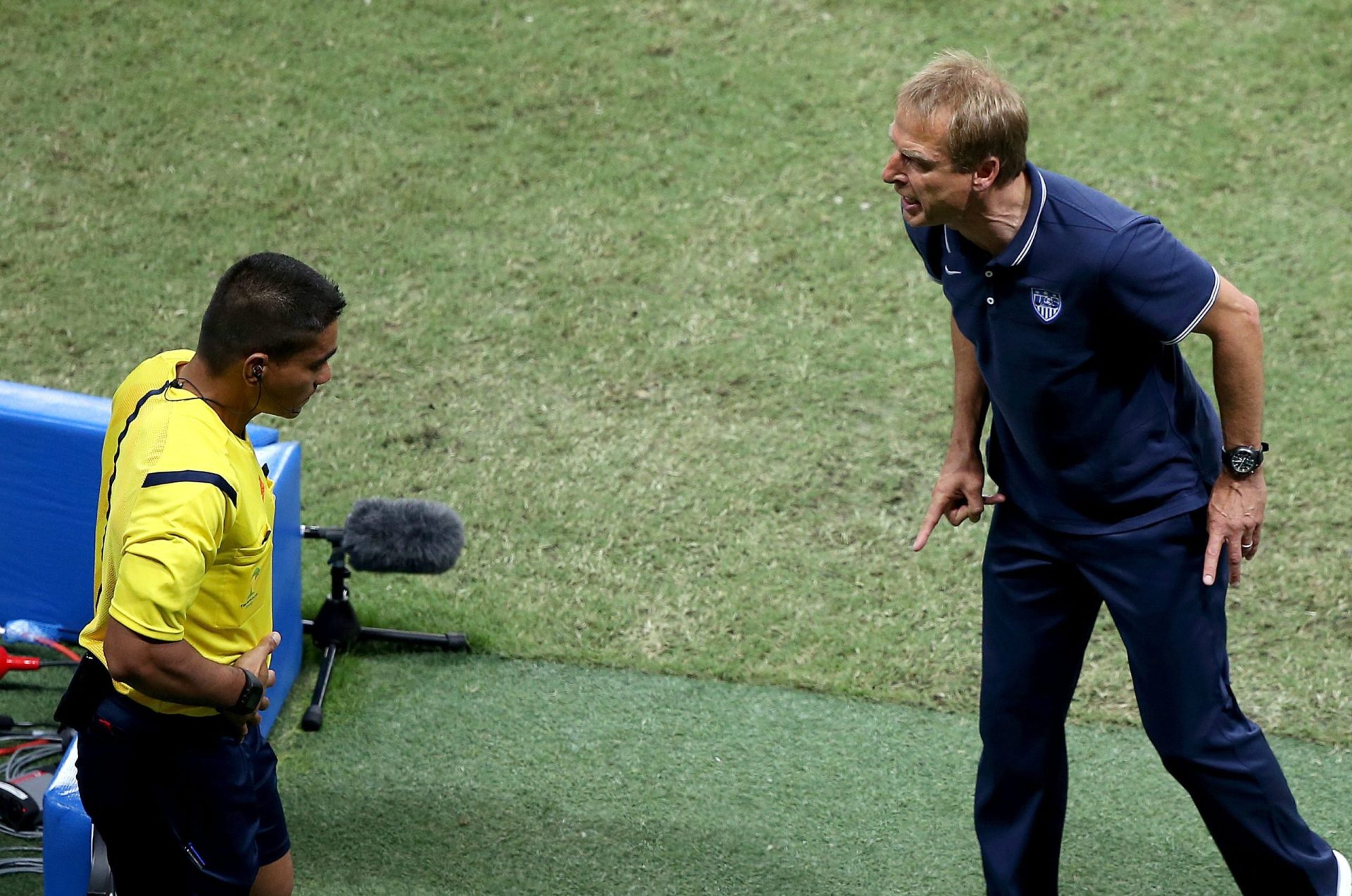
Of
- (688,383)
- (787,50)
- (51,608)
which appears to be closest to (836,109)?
(787,50)

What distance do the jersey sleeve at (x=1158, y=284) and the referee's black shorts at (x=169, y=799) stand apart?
6.10 feet

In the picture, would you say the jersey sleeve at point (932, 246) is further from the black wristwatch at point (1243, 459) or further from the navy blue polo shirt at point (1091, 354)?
the black wristwatch at point (1243, 459)

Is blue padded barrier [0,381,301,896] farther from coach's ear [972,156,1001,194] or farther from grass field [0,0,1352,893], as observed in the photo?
coach's ear [972,156,1001,194]

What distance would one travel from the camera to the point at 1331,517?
502 centimetres

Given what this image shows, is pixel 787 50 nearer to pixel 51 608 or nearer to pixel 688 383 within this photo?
pixel 688 383

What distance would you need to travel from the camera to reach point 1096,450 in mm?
→ 2885

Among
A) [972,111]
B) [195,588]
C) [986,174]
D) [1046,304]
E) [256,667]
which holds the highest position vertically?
[972,111]

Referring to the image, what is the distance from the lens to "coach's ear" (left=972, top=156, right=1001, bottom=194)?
2762 millimetres

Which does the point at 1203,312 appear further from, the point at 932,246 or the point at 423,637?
the point at 423,637

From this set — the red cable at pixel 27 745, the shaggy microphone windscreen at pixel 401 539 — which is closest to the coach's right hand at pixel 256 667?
the shaggy microphone windscreen at pixel 401 539

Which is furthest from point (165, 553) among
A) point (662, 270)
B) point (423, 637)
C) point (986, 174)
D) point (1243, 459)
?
point (662, 270)

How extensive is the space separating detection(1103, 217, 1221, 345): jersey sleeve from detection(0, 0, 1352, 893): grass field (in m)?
1.60

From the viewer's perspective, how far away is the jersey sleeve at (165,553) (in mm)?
2328

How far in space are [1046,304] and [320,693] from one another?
94.9 inches
